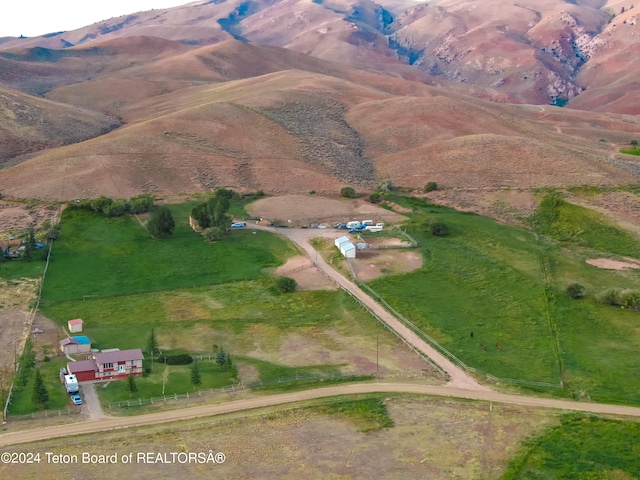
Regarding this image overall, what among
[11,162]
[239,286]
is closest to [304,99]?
[11,162]

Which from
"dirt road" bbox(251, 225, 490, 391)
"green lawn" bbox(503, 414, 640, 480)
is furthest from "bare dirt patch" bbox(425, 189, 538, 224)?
"green lawn" bbox(503, 414, 640, 480)

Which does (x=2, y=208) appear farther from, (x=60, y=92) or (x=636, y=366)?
(x=60, y=92)

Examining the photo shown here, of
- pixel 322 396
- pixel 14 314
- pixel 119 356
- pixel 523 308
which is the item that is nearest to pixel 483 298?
pixel 523 308

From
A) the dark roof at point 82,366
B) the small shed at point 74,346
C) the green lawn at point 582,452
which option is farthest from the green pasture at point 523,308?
the dark roof at point 82,366

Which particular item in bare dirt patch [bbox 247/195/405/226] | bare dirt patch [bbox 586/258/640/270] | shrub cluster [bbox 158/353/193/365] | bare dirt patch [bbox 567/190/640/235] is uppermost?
shrub cluster [bbox 158/353/193/365]

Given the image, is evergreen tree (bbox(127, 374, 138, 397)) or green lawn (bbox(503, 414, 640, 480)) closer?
green lawn (bbox(503, 414, 640, 480))

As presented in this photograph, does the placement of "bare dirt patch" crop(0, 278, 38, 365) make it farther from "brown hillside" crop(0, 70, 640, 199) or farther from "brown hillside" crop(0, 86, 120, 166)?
"brown hillside" crop(0, 86, 120, 166)
